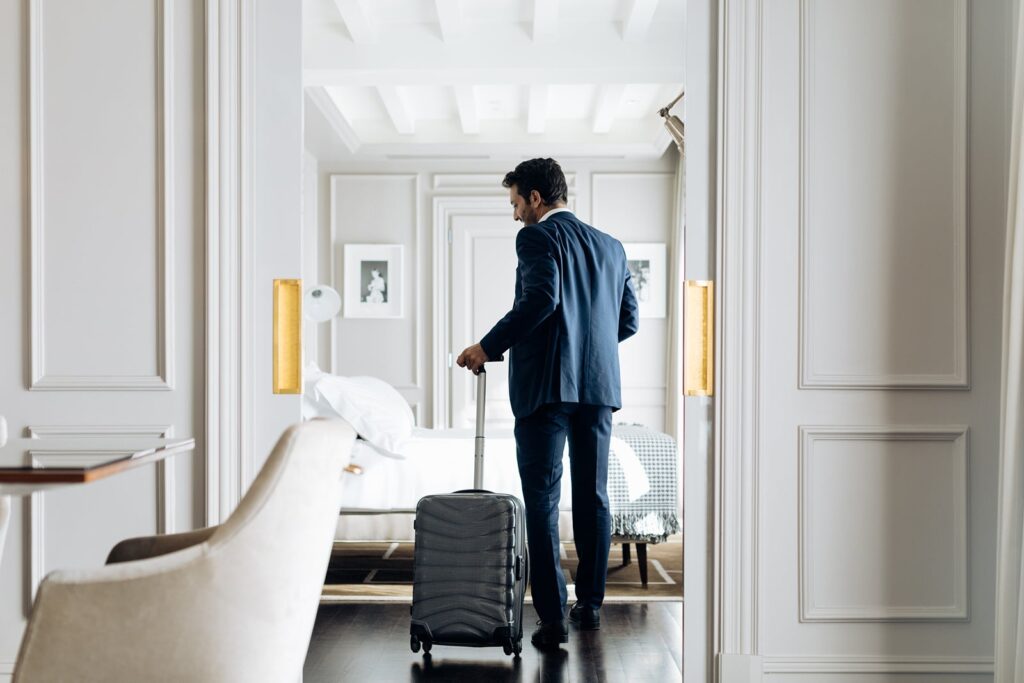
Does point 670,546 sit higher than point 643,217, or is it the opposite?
point 643,217

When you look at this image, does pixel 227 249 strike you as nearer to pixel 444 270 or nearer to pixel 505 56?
pixel 505 56

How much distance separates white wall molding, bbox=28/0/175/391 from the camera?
240 cm

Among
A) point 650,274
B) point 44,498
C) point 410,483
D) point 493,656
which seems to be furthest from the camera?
point 650,274

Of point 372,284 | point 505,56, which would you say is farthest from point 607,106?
point 372,284

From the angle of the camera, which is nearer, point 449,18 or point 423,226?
point 449,18

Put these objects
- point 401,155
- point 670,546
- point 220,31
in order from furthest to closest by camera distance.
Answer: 1. point 401,155
2. point 670,546
3. point 220,31

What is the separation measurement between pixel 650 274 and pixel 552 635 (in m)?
4.27

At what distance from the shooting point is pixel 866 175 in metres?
2.44

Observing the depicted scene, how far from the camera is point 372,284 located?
6.96 m

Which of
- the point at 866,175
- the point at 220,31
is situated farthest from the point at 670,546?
the point at 220,31

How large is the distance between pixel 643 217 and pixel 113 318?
507cm

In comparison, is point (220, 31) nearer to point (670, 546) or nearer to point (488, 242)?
point (670, 546)

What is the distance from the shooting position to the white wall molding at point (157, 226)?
7.89 ft

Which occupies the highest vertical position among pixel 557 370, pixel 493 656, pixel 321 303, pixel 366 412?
pixel 321 303
